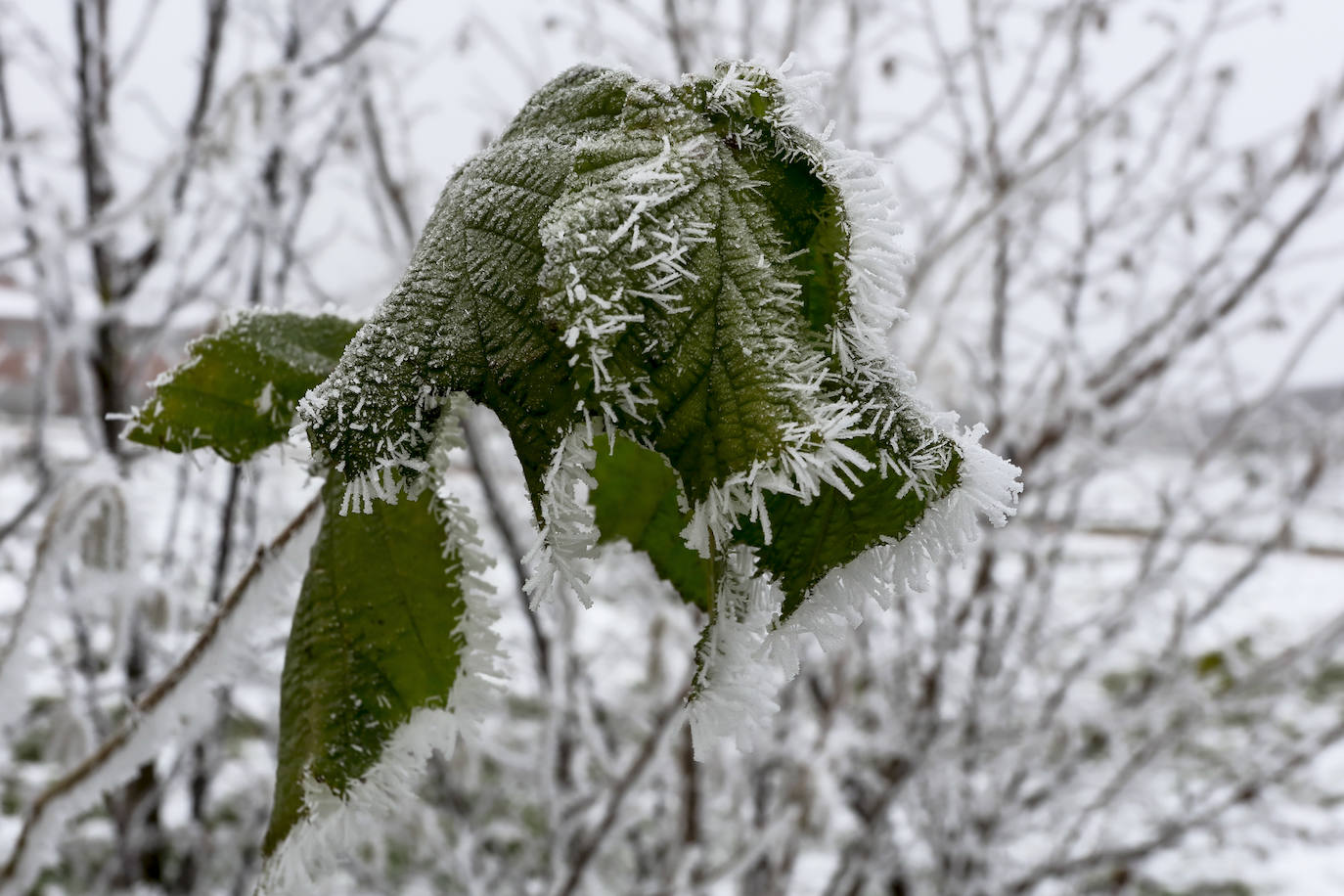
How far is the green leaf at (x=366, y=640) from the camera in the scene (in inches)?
23.6

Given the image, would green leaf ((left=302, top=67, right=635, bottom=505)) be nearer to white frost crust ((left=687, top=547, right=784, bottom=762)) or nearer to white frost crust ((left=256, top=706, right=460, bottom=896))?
white frost crust ((left=687, top=547, right=784, bottom=762))

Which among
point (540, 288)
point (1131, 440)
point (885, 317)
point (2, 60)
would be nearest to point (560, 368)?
point (540, 288)

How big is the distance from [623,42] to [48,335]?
5.91ft

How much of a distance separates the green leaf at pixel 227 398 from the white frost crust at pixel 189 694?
0.08 m

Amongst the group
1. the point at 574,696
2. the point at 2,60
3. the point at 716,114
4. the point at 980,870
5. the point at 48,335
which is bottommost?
the point at 980,870

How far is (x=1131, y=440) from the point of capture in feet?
12.1

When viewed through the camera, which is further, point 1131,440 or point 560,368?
point 1131,440

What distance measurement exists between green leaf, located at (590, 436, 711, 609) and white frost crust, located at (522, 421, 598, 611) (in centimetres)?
21

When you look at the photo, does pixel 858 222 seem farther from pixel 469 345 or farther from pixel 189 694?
pixel 189 694

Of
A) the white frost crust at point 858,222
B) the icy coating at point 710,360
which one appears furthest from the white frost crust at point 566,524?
the white frost crust at point 858,222

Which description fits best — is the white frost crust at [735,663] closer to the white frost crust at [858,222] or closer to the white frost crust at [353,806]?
the white frost crust at [858,222]

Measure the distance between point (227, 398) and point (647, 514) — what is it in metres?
0.28

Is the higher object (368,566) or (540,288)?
(540,288)

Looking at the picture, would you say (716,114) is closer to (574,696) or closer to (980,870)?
(574,696)
